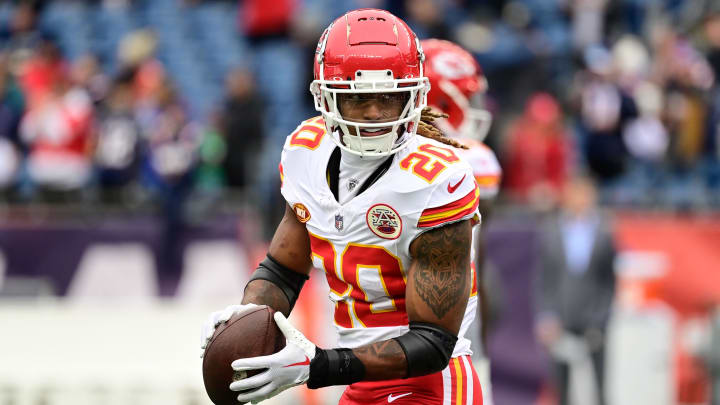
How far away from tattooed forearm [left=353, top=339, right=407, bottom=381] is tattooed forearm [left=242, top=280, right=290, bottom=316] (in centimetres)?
43

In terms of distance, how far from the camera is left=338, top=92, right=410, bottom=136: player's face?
3289mm

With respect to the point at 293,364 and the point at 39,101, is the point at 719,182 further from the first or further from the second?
the point at 293,364

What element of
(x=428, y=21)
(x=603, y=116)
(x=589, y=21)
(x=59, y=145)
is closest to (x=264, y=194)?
(x=59, y=145)

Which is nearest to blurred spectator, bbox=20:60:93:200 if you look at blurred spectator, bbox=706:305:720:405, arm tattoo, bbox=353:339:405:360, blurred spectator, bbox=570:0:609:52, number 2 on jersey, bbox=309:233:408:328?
blurred spectator, bbox=706:305:720:405

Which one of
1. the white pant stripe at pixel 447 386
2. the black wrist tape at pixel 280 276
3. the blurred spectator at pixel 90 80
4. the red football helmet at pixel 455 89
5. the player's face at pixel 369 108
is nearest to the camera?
the player's face at pixel 369 108

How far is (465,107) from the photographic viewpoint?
4570mm

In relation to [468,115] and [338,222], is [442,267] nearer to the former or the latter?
[338,222]

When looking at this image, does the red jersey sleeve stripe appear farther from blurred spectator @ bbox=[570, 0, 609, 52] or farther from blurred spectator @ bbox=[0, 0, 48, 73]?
blurred spectator @ bbox=[570, 0, 609, 52]

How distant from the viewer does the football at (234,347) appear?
315cm

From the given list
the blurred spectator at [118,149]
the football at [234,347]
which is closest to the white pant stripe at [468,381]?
the football at [234,347]

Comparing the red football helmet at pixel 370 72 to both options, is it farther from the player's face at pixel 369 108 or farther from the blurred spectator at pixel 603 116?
the blurred spectator at pixel 603 116

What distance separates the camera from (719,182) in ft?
34.8

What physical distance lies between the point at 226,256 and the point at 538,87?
12.9ft

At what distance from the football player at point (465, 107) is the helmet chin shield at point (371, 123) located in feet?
3.45
